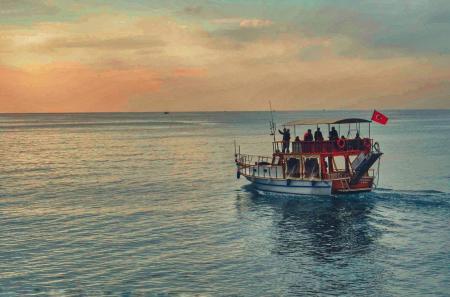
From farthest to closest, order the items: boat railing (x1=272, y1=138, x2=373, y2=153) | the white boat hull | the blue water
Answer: boat railing (x1=272, y1=138, x2=373, y2=153) → the white boat hull → the blue water

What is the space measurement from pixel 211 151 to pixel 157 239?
2794 inches

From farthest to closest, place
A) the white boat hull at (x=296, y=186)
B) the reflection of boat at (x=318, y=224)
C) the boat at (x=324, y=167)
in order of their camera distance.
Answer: the white boat hull at (x=296, y=186) < the boat at (x=324, y=167) < the reflection of boat at (x=318, y=224)

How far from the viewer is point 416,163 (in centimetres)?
7488

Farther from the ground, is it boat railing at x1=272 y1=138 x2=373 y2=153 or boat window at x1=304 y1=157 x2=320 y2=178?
boat railing at x1=272 y1=138 x2=373 y2=153

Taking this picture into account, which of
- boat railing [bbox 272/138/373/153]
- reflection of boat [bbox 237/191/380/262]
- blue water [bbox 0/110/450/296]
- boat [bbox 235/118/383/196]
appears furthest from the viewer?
boat railing [bbox 272/138/373/153]

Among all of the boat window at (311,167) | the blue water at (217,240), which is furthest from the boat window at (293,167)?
the blue water at (217,240)

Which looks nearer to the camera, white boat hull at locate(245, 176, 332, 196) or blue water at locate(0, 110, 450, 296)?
blue water at locate(0, 110, 450, 296)

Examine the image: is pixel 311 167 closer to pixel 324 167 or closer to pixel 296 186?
pixel 324 167

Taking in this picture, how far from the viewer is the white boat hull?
1811 inches

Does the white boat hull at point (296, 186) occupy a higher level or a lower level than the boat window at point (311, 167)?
lower

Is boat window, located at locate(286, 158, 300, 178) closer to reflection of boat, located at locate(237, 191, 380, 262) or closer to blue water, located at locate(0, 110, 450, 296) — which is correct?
blue water, located at locate(0, 110, 450, 296)

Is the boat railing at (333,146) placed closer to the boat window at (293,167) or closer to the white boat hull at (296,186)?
the boat window at (293,167)

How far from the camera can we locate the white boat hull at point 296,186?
151ft

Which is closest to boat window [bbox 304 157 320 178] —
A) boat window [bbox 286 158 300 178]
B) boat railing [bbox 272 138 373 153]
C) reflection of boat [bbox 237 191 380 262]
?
boat window [bbox 286 158 300 178]
